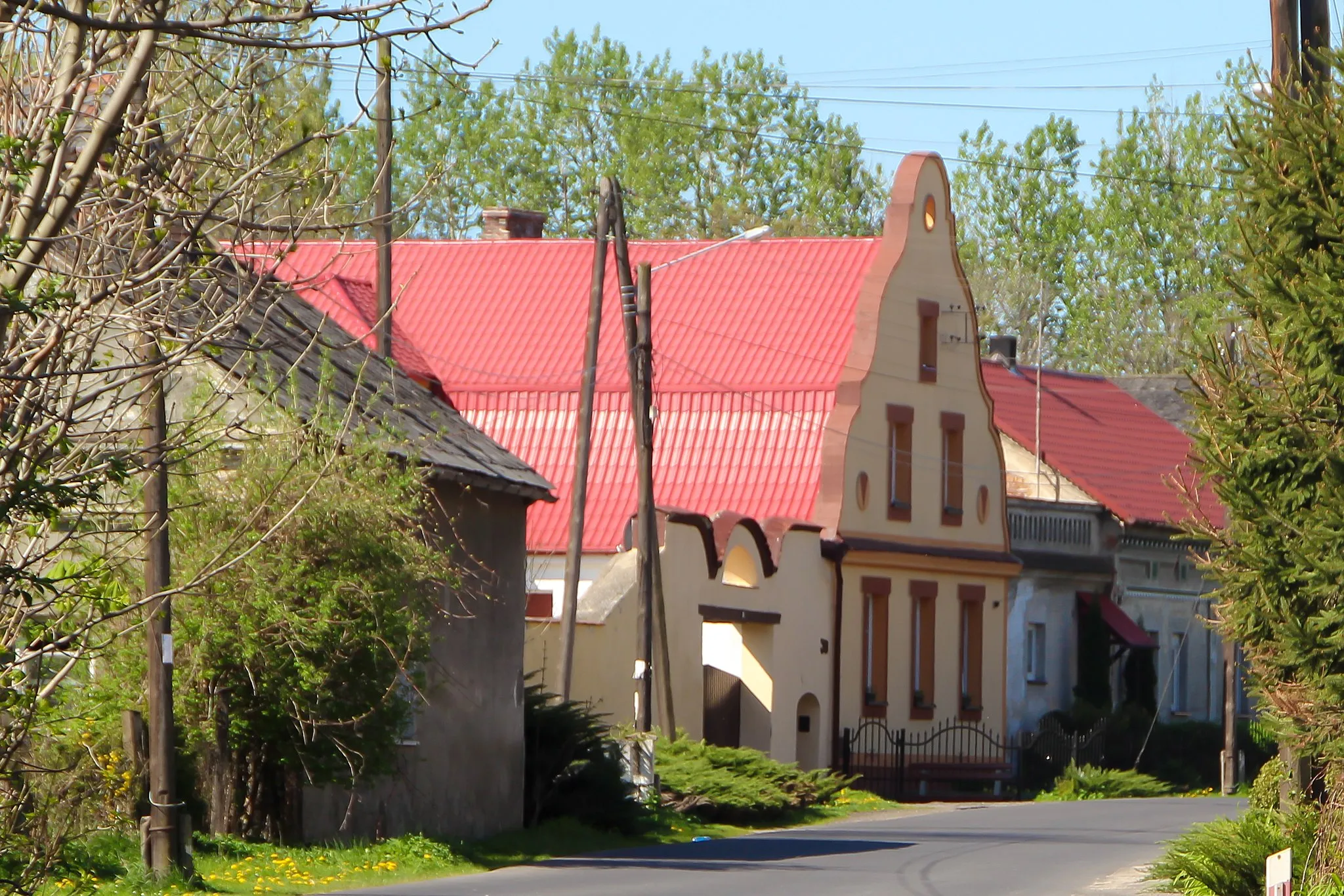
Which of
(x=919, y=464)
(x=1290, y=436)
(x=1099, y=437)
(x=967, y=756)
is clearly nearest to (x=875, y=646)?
(x=967, y=756)

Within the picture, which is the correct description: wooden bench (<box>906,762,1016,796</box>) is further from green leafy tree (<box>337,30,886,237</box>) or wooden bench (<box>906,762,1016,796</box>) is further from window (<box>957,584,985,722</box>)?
green leafy tree (<box>337,30,886,237</box>)

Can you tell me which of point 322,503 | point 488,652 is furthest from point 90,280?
point 488,652

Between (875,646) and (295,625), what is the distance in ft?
70.1

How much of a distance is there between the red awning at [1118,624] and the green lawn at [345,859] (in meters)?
18.9

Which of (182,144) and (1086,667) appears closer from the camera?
(182,144)

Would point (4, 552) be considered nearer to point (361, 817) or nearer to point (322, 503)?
point (322, 503)

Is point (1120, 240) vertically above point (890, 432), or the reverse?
point (1120, 240)

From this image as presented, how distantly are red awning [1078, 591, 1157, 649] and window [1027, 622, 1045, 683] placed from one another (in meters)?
1.19

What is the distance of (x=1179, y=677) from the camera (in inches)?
1907

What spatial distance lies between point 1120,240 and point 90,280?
65.7m

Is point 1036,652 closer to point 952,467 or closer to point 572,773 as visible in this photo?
point 952,467

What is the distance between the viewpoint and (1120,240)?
232 feet

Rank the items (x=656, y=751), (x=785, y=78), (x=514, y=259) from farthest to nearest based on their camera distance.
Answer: (x=785, y=78), (x=514, y=259), (x=656, y=751)

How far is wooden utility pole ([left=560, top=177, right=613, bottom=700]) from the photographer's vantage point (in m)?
28.7
